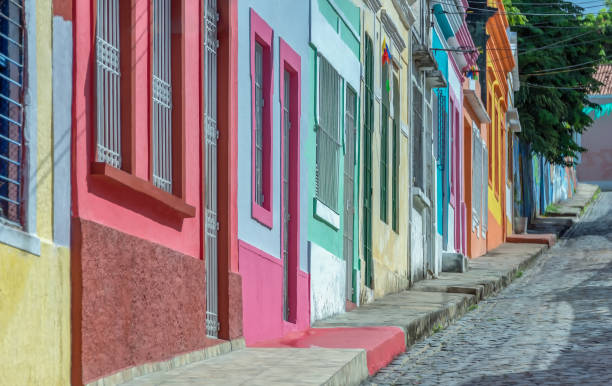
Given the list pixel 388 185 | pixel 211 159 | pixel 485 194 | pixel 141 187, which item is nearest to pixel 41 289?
pixel 141 187

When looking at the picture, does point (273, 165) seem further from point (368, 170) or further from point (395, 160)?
point (395, 160)

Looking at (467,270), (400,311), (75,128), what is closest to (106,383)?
(75,128)

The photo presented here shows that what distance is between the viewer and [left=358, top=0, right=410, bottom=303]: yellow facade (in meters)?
15.2

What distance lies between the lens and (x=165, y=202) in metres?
7.86

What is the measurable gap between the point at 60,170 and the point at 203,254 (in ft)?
8.26

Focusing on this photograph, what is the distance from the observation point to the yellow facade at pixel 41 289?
5758 millimetres

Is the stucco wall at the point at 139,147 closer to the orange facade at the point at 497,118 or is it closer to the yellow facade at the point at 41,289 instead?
the yellow facade at the point at 41,289

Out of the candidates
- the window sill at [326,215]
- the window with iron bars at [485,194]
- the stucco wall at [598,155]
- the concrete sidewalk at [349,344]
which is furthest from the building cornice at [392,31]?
the stucco wall at [598,155]

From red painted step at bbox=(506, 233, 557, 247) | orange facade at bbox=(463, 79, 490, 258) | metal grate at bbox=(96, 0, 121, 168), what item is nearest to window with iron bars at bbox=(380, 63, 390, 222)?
orange facade at bbox=(463, 79, 490, 258)

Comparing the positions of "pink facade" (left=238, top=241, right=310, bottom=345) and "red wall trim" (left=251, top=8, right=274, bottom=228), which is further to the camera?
"red wall trim" (left=251, top=8, right=274, bottom=228)

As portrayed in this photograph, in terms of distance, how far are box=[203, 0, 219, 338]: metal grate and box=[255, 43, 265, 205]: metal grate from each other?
1.16 meters

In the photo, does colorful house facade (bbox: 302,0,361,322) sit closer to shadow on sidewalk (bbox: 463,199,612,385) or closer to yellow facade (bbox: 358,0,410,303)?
yellow facade (bbox: 358,0,410,303)

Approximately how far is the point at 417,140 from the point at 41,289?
13377 mm

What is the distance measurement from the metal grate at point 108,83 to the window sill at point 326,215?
507 cm
